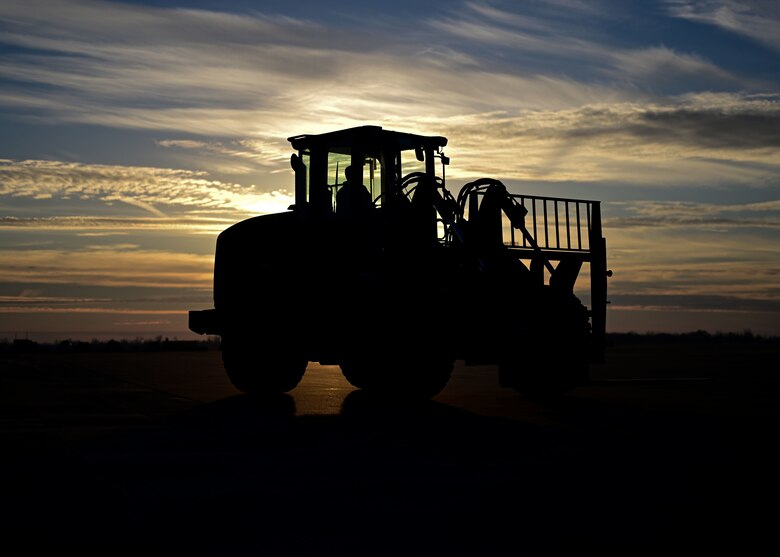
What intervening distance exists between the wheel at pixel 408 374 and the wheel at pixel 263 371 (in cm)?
254

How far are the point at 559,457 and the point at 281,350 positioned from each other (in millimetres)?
10665

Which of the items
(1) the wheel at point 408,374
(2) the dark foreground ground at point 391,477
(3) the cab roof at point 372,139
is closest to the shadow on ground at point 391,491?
(2) the dark foreground ground at point 391,477

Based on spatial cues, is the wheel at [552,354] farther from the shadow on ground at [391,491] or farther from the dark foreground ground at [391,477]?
the shadow on ground at [391,491]

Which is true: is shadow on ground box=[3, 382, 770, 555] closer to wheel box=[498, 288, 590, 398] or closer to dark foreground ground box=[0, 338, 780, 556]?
dark foreground ground box=[0, 338, 780, 556]

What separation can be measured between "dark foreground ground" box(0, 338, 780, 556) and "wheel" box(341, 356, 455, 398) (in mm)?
453

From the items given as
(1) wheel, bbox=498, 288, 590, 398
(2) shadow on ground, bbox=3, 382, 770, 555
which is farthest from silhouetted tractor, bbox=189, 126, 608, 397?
(2) shadow on ground, bbox=3, 382, 770, 555

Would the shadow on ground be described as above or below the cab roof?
below

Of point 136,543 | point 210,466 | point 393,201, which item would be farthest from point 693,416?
point 136,543

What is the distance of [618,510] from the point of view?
328 inches

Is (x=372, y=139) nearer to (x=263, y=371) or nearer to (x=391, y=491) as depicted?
(x=263, y=371)

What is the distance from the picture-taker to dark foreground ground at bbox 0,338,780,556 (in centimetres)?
732

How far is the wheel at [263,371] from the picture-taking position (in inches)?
856

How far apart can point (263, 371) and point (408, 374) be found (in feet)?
13.0

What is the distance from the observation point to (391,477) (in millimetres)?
10000
